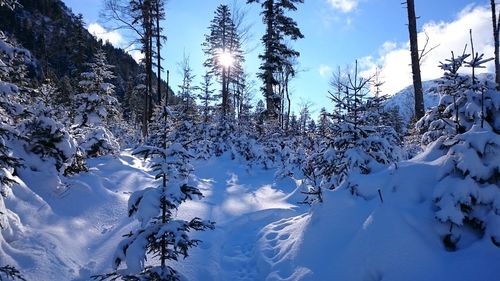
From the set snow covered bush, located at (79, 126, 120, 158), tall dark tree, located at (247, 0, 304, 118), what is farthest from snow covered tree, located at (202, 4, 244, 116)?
snow covered bush, located at (79, 126, 120, 158)

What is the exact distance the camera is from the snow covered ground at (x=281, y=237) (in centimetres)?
410

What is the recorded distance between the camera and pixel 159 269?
3846mm

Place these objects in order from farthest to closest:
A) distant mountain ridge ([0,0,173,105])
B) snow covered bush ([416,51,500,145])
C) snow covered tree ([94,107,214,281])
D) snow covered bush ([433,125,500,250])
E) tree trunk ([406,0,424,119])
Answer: distant mountain ridge ([0,0,173,105]), tree trunk ([406,0,424,119]), snow covered bush ([416,51,500,145]), snow covered bush ([433,125,500,250]), snow covered tree ([94,107,214,281])

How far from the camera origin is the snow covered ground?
410 centimetres

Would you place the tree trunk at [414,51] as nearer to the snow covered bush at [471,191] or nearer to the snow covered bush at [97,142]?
the snow covered bush at [471,191]

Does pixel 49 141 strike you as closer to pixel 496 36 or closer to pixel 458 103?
pixel 458 103

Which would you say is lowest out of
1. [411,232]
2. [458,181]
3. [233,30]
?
[411,232]

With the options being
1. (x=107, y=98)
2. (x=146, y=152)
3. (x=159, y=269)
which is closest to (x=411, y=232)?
(x=159, y=269)

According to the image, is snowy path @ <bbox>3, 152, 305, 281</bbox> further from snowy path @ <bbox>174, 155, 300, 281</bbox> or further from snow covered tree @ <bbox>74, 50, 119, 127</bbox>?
snow covered tree @ <bbox>74, 50, 119, 127</bbox>

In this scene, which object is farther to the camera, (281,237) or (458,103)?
(281,237)

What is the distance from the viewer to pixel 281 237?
649 centimetres

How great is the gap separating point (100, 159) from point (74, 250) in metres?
6.48

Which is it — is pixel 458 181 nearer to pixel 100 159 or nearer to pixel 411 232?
pixel 411 232

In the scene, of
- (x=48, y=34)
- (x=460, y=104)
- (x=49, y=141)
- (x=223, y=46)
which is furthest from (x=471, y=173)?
(x=48, y=34)
